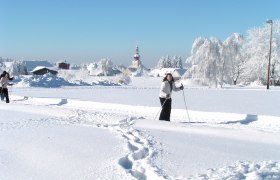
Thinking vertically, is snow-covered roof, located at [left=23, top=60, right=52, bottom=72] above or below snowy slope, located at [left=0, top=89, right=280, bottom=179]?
above

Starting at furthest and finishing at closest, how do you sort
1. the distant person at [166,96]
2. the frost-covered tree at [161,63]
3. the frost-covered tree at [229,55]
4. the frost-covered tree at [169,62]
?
the frost-covered tree at [169,62] → the frost-covered tree at [161,63] → the frost-covered tree at [229,55] → the distant person at [166,96]

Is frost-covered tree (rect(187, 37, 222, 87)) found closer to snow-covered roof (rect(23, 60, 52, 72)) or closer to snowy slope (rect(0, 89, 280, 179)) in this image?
snowy slope (rect(0, 89, 280, 179))

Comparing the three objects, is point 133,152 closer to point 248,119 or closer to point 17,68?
point 248,119

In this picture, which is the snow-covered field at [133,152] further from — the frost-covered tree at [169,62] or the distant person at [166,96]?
the frost-covered tree at [169,62]

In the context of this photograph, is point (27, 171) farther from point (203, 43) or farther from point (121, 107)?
point (203, 43)

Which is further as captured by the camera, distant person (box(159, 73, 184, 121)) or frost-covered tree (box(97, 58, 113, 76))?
frost-covered tree (box(97, 58, 113, 76))

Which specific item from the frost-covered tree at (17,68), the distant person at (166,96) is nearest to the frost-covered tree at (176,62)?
the frost-covered tree at (17,68)

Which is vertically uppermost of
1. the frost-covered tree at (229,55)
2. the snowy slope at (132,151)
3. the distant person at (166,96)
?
the frost-covered tree at (229,55)

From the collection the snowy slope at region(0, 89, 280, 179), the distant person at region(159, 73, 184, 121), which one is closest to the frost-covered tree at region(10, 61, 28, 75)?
the distant person at region(159, 73, 184, 121)

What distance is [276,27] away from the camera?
55.2m

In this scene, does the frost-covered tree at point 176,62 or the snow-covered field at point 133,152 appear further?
the frost-covered tree at point 176,62

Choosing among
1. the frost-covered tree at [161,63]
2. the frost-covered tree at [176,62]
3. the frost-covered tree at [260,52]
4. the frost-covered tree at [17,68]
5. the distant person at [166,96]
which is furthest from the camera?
the frost-covered tree at [176,62]

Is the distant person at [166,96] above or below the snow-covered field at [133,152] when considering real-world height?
above

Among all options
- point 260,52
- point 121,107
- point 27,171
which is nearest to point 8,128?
point 27,171
